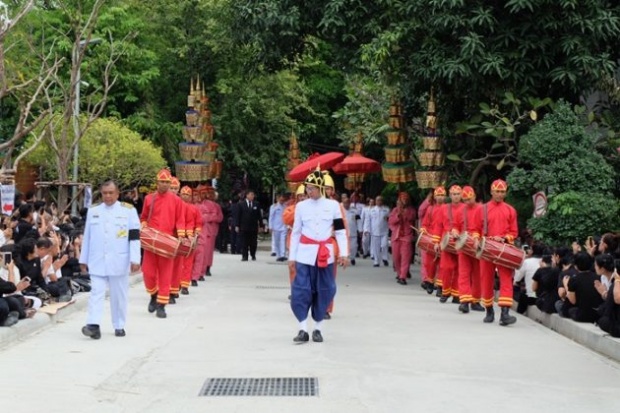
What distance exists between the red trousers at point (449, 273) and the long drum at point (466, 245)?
254 centimetres

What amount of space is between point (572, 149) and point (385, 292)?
15.1 ft

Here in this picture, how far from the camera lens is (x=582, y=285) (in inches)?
556

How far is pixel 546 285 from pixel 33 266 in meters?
7.23

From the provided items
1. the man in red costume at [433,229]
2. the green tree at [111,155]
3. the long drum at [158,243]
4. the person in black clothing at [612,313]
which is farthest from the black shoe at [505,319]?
the green tree at [111,155]

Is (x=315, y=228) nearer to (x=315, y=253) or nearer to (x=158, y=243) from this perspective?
(x=315, y=253)

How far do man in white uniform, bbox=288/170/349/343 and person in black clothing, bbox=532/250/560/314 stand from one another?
3.60 m

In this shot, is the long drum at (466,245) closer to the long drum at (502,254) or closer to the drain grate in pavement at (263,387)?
the long drum at (502,254)

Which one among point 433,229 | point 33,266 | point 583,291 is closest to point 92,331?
point 33,266

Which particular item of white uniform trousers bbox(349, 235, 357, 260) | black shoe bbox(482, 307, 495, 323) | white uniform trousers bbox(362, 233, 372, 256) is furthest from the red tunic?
white uniform trousers bbox(362, 233, 372, 256)

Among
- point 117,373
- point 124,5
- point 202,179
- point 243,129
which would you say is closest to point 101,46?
point 124,5

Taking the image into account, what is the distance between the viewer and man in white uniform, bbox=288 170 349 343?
13.2m

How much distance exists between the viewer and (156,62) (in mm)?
43625

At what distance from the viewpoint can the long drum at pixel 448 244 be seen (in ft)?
59.8

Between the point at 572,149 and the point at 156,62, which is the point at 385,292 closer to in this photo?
the point at 572,149
